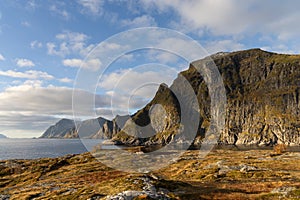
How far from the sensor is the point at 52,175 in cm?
8206

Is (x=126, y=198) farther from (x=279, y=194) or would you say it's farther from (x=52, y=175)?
(x=52, y=175)

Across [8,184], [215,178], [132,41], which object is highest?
[132,41]

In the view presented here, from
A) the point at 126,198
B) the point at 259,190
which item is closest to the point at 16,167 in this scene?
the point at 126,198

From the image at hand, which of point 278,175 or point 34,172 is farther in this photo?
point 34,172

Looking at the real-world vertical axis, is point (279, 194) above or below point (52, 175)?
above

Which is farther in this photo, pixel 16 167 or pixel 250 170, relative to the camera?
pixel 16 167

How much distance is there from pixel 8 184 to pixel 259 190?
6859 cm

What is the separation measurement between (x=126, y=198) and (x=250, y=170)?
3922cm

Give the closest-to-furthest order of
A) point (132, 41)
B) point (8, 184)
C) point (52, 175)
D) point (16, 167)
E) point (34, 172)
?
point (132, 41) → point (8, 184) → point (52, 175) → point (34, 172) → point (16, 167)

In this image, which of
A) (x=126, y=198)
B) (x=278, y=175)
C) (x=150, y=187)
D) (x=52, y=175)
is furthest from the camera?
(x=52, y=175)

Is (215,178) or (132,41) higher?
(132,41)

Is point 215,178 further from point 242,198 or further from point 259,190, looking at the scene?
point 242,198

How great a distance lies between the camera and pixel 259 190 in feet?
119

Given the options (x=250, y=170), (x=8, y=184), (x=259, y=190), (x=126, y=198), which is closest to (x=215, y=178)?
(x=250, y=170)
